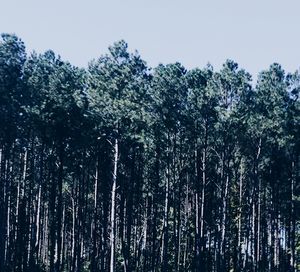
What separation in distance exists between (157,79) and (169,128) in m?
3.27

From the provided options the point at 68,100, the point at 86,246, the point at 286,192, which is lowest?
the point at 86,246

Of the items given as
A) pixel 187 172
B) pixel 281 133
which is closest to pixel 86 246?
pixel 187 172

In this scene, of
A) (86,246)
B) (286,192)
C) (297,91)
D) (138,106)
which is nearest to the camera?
(138,106)

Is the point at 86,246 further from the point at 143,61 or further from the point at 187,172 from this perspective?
the point at 143,61

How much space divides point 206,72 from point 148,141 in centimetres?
738

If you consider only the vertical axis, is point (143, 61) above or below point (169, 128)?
above

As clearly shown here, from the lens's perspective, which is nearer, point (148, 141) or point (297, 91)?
point (148, 141)

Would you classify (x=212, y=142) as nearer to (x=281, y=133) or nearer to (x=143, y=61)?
(x=281, y=133)

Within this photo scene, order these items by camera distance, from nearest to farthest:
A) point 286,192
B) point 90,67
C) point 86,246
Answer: point 90,67 < point 286,192 < point 86,246

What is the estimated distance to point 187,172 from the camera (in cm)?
4756

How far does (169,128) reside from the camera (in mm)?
35500


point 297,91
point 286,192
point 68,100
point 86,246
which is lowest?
point 86,246

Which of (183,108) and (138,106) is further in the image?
(183,108)

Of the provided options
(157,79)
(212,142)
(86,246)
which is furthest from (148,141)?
(86,246)
